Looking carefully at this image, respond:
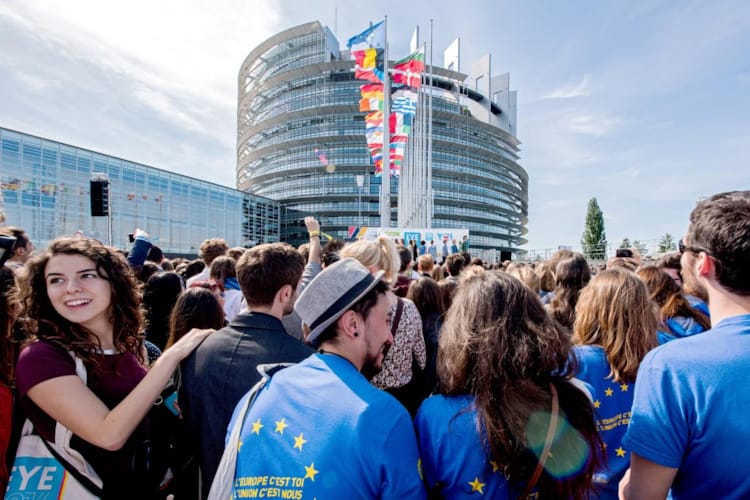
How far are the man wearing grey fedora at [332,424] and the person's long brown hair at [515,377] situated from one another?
0.30m

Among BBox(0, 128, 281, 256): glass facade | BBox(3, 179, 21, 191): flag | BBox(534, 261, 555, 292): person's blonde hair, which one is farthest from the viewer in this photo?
BBox(0, 128, 281, 256): glass facade

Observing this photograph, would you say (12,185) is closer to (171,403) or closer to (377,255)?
(377,255)

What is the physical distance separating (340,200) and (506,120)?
1617 inches

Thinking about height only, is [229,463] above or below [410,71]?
below

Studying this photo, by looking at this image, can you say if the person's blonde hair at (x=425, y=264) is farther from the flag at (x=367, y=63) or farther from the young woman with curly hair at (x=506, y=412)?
the flag at (x=367, y=63)

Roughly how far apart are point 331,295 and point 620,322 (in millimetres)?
1874

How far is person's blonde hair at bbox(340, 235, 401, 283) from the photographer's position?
3439 millimetres

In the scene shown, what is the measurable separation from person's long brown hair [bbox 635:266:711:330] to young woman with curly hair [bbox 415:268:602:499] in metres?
2.31

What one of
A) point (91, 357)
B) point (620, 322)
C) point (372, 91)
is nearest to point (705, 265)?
point (620, 322)

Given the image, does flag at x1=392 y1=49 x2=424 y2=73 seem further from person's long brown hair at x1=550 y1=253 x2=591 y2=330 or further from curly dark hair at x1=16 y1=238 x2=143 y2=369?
curly dark hair at x1=16 y1=238 x2=143 y2=369

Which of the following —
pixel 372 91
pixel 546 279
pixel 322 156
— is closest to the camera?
pixel 546 279

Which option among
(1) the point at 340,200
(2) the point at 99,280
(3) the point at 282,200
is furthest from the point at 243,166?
(2) the point at 99,280

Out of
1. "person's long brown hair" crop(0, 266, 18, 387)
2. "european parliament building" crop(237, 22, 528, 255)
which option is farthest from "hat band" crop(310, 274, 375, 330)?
"european parliament building" crop(237, 22, 528, 255)

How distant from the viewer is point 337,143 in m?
63.8
